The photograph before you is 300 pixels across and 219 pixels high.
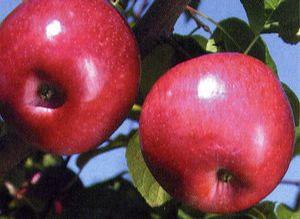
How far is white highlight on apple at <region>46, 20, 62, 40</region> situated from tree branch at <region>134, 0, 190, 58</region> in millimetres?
190

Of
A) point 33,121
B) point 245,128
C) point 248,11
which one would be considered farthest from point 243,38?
point 33,121

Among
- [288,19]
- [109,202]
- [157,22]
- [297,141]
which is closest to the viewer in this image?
[157,22]

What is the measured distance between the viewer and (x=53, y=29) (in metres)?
1.17

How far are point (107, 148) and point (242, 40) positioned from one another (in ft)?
1.93

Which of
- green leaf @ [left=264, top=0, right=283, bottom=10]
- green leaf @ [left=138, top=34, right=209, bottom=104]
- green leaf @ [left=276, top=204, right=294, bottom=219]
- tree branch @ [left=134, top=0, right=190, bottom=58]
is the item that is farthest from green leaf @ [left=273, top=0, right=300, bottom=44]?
green leaf @ [left=276, top=204, right=294, bottom=219]

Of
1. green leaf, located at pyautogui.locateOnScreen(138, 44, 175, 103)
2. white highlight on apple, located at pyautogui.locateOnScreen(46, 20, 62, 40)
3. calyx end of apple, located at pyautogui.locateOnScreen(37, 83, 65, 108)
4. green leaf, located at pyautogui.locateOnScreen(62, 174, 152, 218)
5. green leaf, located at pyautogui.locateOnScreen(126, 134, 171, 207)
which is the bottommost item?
green leaf, located at pyautogui.locateOnScreen(62, 174, 152, 218)

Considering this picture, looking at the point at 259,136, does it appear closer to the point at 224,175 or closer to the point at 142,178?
the point at 224,175

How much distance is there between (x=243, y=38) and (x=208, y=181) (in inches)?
19.9

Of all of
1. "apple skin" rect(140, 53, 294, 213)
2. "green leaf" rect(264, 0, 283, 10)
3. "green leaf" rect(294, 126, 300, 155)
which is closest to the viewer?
"apple skin" rect(140, 53, 294, 213)

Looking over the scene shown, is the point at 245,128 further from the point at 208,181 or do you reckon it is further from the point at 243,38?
the point at 243,38

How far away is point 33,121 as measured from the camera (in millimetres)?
1179

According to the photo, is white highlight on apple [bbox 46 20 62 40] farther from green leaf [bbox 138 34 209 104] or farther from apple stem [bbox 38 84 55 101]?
green leaf [bbox 138 34 209 104]

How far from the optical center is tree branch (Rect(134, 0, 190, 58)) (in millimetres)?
1264

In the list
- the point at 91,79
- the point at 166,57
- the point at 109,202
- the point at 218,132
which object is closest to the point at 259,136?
the point at 218,132
